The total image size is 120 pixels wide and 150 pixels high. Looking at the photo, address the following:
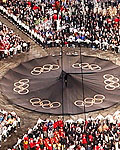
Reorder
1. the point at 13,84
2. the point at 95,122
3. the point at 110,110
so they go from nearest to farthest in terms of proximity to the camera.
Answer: the point at 95,122, the point at 110,110, the point at 13,84

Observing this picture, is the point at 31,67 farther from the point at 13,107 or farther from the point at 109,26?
the point at 109,26

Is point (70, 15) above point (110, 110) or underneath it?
above

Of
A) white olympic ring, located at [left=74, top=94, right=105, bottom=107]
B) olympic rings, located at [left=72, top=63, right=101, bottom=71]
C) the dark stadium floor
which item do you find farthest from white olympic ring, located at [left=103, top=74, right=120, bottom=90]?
the dark stadium floor

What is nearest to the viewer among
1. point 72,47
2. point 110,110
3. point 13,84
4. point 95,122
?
point 95,122

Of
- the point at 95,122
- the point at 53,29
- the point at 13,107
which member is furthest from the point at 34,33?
the point at 95,122

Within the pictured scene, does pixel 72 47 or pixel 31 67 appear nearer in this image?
pixel 31 67

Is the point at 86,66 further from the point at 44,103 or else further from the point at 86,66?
the point at 44,103
